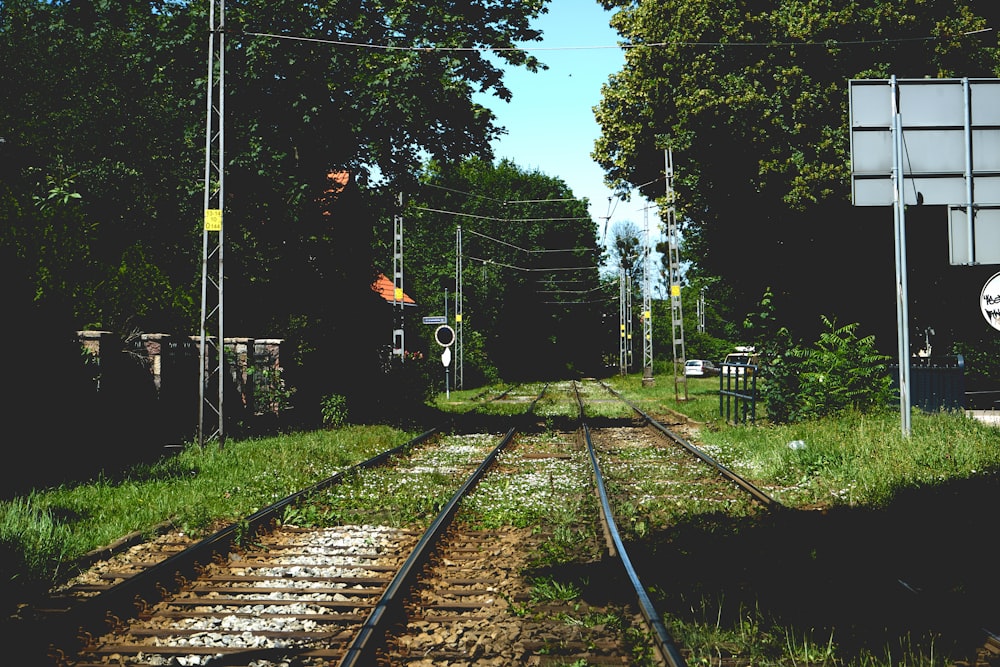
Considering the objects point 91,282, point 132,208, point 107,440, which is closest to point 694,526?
point 107,440

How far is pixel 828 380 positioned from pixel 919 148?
5165 millimetres

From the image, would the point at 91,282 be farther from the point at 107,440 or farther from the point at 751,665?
the point at 751,665

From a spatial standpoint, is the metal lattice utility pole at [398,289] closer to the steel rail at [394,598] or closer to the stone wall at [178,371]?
the stone wall at [178,371]

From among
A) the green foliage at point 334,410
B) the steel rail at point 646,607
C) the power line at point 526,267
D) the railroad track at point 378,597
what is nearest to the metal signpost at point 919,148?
the railroad track at point 378,597

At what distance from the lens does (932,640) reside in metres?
4.58

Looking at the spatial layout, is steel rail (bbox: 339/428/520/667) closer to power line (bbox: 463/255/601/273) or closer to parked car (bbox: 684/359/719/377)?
power line (bbox: 463/255/601/273)

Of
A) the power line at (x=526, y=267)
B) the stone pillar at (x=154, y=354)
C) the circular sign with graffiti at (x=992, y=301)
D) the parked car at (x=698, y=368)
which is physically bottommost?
the parked car at (x=698, y=368)

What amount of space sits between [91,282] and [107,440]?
3.56 m

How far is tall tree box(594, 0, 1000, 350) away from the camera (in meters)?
19.9

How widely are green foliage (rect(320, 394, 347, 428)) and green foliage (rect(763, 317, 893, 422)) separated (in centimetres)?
925

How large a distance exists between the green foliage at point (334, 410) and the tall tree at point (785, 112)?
36.9 feet

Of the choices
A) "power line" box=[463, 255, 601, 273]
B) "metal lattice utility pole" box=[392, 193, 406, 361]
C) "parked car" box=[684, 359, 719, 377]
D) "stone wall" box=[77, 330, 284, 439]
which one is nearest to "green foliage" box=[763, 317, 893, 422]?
"metal lattice utility pole" box=[392, 193, 406, 361]

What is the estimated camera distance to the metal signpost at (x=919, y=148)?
41.2 ft

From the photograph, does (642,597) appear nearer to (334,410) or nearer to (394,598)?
(394,598)
